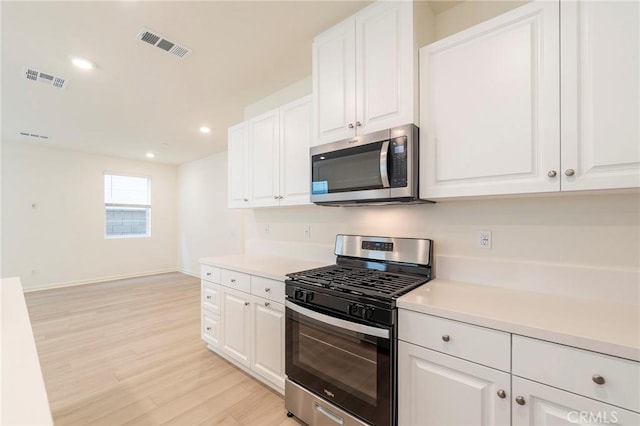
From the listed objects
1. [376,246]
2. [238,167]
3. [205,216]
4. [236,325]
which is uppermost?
[238,167]

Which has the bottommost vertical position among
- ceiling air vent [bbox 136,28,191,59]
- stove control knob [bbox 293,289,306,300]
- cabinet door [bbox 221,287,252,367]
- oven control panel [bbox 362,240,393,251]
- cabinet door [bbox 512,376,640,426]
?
cabinet door [bbox 221,287,252,367]

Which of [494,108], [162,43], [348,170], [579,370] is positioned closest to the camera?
[579,370]

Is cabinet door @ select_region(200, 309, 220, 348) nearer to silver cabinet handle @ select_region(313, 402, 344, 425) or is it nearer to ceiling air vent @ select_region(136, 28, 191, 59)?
silver cabinet handle @ select_region(313, 402, 344, 425)

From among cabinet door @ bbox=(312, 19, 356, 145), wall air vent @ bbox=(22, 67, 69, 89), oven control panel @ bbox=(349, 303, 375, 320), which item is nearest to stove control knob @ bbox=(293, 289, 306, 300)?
oven control panel @ bbox=(349, 303, 375, 320)

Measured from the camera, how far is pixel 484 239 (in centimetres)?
168

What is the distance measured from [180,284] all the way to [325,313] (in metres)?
5.00

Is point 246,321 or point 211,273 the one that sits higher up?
point 211,273

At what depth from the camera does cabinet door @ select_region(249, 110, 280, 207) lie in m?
2.54

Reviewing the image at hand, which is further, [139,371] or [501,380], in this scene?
[139,371]

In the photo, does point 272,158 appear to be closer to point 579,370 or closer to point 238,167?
point 238,167

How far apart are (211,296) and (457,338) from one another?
7.30 feet

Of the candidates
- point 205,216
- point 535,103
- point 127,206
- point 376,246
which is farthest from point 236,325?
point 127,206

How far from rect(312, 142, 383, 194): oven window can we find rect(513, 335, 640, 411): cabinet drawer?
1.06 metres

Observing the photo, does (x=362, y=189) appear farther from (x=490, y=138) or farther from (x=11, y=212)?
(x=11, y=212)
